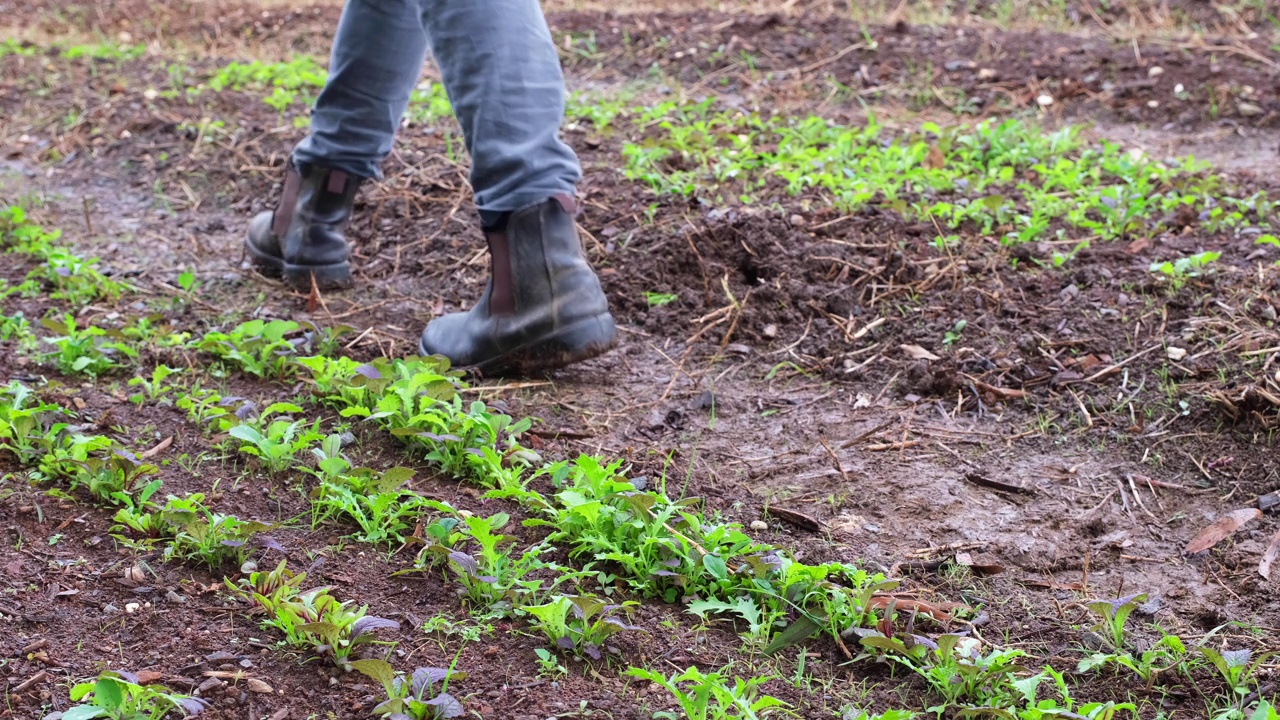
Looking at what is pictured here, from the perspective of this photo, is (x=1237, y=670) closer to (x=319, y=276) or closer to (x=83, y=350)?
(x=83, y=350)

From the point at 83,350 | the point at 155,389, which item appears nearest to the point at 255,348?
the point at 155,389

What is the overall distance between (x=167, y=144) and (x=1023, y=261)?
3.41 m

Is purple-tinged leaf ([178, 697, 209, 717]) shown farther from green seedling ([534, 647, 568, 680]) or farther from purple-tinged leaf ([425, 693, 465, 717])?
green seedling ([534, 647, 568, 680])

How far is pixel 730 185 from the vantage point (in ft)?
11.7

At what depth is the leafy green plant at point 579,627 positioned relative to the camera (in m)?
1.62

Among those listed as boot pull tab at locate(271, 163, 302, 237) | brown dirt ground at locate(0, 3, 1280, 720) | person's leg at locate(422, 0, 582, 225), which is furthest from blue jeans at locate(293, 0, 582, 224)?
boot pull tab at locate(271, 163, 302, 237)

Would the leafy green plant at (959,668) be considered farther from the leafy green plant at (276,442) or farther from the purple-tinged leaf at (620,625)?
the leafy green plant at (276,442)

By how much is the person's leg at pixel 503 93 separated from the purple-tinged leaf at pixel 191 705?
55.1 inches

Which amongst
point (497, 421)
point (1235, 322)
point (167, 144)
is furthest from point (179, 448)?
point (167, 144)

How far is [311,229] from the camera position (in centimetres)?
325

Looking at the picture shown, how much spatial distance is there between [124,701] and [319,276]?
202cm

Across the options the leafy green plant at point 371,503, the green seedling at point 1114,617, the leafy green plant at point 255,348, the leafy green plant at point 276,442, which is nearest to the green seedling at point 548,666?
the leafy green plant at point 371,503

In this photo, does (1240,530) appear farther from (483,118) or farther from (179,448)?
(179,448)

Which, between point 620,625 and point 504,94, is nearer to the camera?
point 620,625
